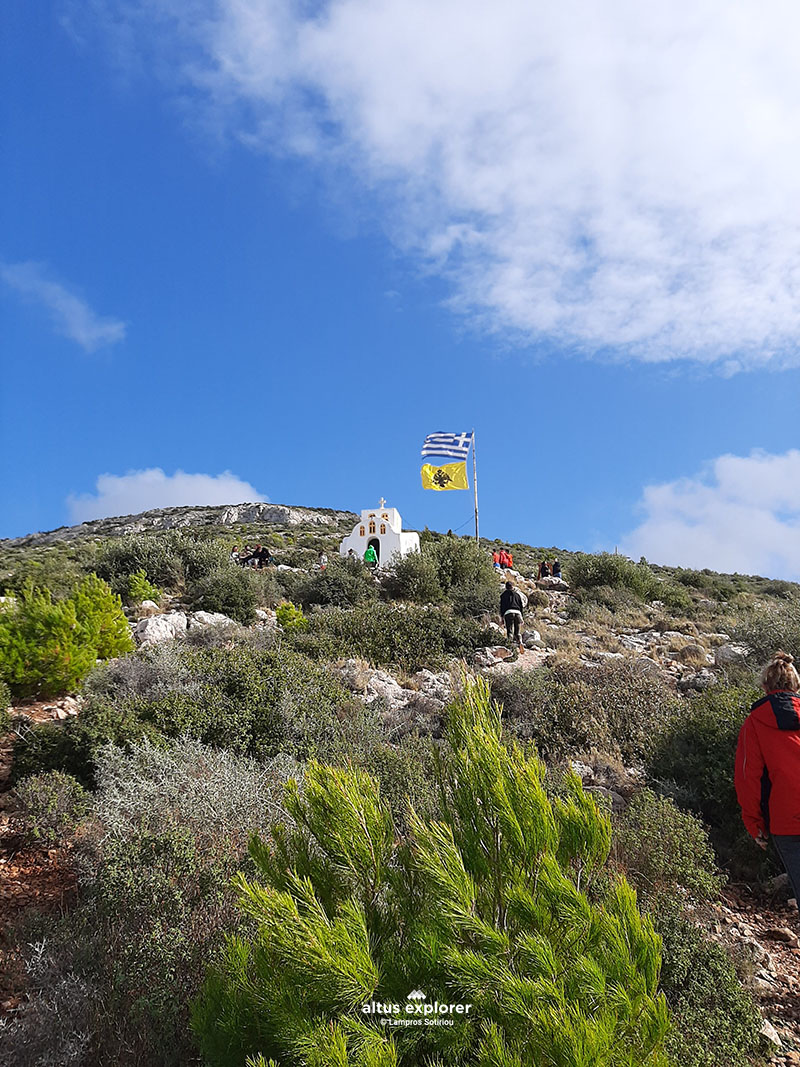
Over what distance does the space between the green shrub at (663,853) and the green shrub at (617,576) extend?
15.8m

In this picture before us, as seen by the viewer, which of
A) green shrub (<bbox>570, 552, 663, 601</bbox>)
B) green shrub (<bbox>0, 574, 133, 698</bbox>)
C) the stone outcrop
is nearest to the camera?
green shrub (<bbox>0, 574, 133, 698</bbox>)

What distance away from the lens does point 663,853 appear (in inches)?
158

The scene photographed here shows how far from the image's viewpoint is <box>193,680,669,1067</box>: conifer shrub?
5.99 ft

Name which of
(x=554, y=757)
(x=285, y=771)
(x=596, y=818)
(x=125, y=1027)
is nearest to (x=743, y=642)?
(x=554, y=757)

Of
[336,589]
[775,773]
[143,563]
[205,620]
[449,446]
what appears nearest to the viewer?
[775,773]

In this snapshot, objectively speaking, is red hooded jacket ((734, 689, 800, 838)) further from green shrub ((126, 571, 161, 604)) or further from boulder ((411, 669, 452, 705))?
green shrub ((126, 571, 161, 604))

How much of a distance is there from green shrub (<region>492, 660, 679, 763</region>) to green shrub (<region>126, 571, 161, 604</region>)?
8650mm

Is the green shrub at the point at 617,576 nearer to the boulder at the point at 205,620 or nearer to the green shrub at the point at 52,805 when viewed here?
the boulder at the point at 205,620

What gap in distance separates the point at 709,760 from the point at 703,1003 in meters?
2.69

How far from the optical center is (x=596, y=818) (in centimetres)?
226

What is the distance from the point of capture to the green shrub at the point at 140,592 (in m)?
13.5

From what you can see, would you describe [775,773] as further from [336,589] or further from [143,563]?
[143,563]

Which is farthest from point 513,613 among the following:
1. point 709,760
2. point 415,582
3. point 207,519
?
point 207,519

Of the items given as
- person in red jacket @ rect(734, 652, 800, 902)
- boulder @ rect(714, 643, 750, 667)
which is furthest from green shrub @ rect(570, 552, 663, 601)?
person in red jacket @ rect(734, 652, 800, 902)
